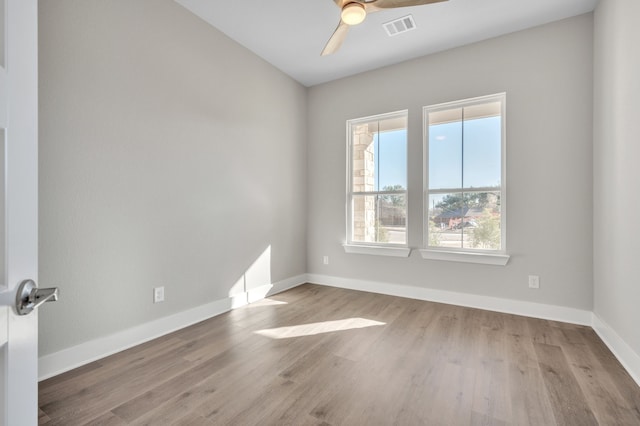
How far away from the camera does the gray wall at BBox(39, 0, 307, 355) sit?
199 cm

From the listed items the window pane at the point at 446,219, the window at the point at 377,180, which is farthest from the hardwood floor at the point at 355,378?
the window at the point at 377,180

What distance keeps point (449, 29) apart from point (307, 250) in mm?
3233

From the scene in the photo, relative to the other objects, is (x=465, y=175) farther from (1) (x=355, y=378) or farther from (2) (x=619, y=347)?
(1) (x=355, y=378)

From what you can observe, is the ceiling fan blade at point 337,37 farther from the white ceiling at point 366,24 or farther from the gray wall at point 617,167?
the gray wall at point 617,167

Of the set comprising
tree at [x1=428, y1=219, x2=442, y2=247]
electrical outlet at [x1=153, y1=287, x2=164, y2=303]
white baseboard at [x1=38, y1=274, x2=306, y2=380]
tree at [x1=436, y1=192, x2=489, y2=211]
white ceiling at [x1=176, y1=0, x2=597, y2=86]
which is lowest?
white baseboard at [x1=38, y1=274, x2=306, y2=380]

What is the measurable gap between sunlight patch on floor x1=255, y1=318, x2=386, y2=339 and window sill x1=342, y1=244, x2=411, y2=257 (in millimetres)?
1100

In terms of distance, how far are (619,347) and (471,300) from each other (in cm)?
126

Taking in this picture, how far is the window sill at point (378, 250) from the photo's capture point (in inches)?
147

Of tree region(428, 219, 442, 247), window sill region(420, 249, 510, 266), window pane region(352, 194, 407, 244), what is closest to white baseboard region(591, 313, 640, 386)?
window sill region(420, 249, 510, 266)

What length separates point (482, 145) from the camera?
3.34 metres

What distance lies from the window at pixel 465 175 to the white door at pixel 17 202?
3.53 meters

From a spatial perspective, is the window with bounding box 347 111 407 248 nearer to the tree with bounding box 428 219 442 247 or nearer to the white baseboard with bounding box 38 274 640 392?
the tree with bounding box 428 219 442 247

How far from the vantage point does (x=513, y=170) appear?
3135mm

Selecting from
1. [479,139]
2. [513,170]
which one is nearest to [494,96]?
[479,139]
